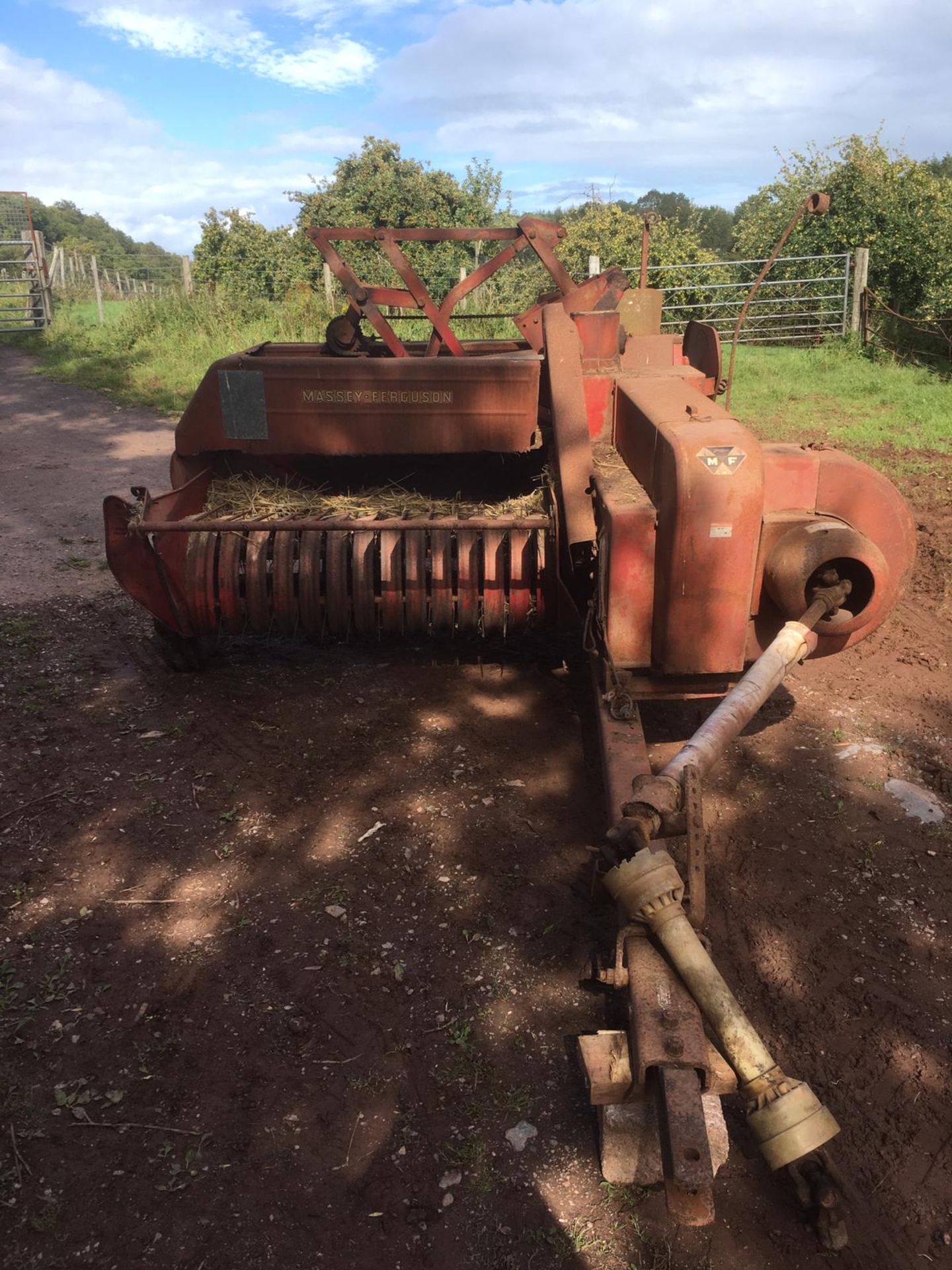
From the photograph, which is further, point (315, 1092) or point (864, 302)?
point (864, 302)

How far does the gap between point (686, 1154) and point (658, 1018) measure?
0.33 metres

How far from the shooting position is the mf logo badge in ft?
10.1

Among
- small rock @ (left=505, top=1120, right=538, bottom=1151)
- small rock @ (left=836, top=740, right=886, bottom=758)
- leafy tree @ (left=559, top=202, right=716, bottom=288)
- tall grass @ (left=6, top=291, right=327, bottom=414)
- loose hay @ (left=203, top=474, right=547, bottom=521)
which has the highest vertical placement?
leafy tree @ (left=559, top=202, right=716, bottom=288)

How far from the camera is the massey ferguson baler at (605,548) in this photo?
2168 mm

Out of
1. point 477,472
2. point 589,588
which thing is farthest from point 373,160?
point 589,588

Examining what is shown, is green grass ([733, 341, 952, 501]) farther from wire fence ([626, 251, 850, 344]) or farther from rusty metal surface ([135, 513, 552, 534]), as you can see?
rusty metal surface ([135, 513, 552, 534])

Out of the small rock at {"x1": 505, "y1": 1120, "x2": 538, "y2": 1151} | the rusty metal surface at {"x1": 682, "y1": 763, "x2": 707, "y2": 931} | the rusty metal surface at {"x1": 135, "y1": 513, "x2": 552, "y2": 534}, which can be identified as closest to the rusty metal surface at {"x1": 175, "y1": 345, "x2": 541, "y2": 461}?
the rusty metal surface at {"x1": 135, "y1": 513, "x2": 552, "y2": 534}

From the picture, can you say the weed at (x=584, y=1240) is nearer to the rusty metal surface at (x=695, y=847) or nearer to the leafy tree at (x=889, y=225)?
the rusty metal surface at (x=695, y=847)

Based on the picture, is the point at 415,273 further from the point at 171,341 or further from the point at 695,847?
the point at 171,341

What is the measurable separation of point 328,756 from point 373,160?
92.4ft

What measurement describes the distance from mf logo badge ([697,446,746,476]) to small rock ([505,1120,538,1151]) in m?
2.04

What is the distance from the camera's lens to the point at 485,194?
1057 inches

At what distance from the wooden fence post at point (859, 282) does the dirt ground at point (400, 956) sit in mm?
11404

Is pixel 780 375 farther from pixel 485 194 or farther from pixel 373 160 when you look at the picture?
pixel 373 160
